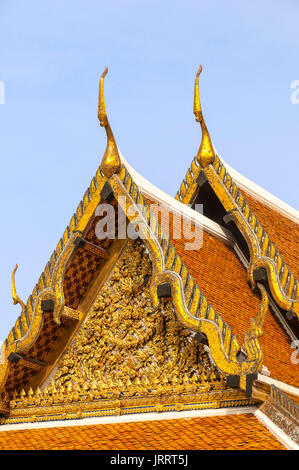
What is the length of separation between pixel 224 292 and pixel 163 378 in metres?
1.14

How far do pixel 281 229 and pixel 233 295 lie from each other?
1.92 metres

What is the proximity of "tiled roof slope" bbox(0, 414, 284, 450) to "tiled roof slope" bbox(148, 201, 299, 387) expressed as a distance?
86 cm

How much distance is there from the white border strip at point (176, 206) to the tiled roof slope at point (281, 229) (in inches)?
25.1

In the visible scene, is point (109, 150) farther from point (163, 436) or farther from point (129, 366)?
point (163, 436)

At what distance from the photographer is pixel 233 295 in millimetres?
9602

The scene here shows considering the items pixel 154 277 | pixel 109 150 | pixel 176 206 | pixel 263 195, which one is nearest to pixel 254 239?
pixel 176 206

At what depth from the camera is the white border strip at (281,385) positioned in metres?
8.10

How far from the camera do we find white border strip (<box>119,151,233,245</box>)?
9.95 m

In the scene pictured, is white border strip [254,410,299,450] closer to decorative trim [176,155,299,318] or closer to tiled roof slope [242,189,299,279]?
decorative trim [176,155,299,318]

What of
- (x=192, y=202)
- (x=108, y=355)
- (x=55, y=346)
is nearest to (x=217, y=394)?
(x=108, y=355)

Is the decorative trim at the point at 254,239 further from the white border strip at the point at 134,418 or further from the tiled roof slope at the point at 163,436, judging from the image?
the tiled roof slope at the point at 163,436

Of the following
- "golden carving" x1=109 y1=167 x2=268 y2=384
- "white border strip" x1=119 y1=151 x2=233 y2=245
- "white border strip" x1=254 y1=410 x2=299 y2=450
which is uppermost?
"white border strip" x1=119 y1=151 x2=233 y2=245

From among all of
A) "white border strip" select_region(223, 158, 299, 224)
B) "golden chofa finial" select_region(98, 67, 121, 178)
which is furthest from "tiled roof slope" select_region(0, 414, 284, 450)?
"white border strip" select_region(223, 158, 299, 224)

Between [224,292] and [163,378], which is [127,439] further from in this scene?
[224,292]
